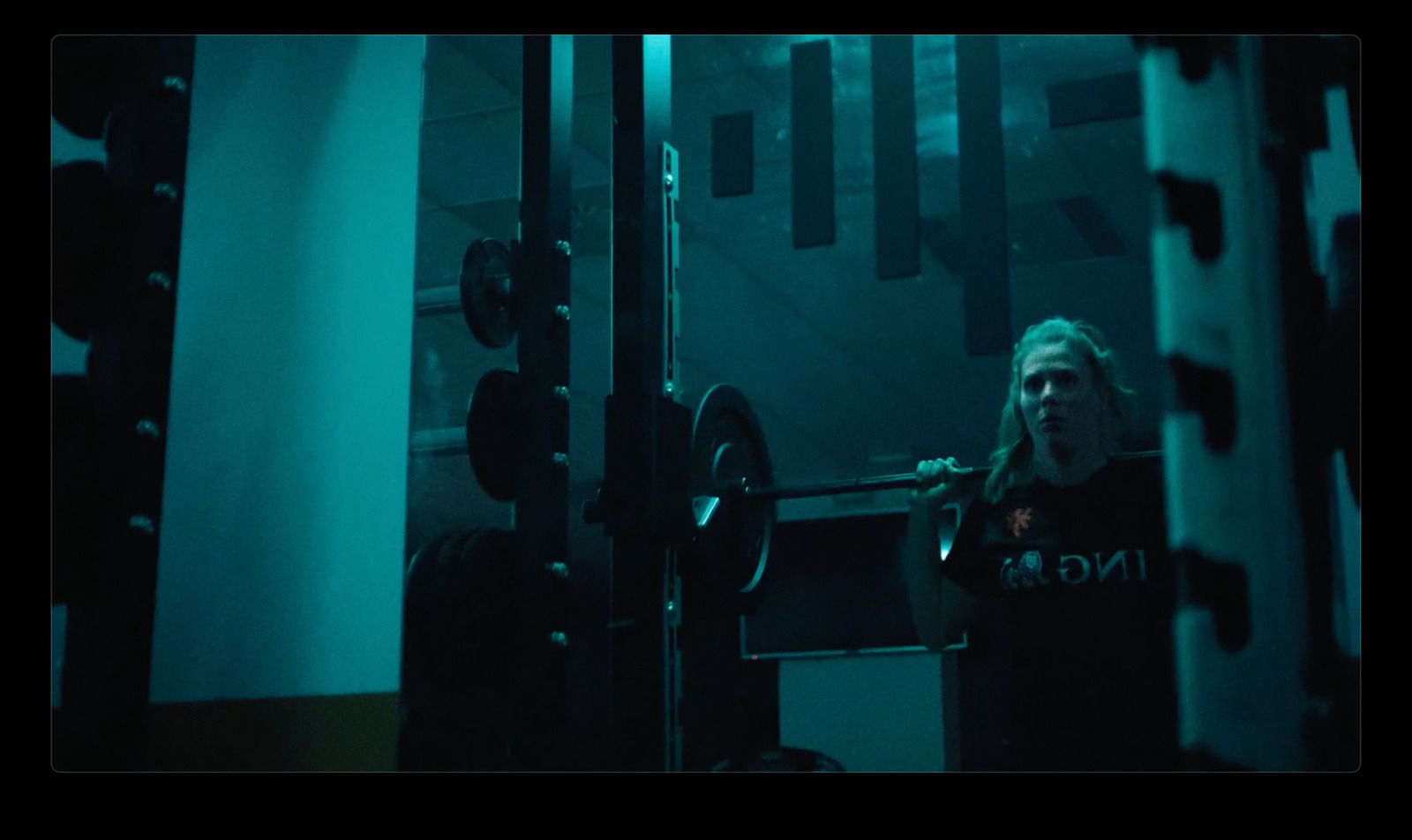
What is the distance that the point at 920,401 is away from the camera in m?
5.41

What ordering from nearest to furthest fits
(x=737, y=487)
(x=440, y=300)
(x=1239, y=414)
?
(x=1239, y=414) < (x=440, y=300) < (x=737, y=487)

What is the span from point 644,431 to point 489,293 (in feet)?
1.29

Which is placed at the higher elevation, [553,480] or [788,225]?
[788,225]

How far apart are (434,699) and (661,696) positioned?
34 cm

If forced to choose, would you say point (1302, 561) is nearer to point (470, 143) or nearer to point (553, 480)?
point (553, 480)

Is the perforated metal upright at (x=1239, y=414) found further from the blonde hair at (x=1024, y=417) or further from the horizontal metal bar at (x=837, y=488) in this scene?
the horizontal metal bar at (x=837, y=488)

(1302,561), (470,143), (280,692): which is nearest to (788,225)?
(470,143)

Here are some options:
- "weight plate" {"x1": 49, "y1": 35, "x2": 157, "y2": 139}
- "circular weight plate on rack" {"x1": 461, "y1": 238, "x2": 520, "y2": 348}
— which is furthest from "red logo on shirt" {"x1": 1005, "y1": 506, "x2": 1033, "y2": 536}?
"weight plate" {"x1": 49, "y1": 35, "x2": 157, "y2": 139}

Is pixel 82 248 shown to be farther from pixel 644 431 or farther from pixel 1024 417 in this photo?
pixel 1024 417

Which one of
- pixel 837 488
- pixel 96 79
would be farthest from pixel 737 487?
pixel 96 79

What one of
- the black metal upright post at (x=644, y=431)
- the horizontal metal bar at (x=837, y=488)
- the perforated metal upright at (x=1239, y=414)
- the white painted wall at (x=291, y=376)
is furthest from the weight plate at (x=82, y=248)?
the perforated metal upright at (x=1239, y=414)

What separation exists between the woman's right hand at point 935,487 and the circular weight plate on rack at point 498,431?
58 centimetres

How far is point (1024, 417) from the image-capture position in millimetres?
1713

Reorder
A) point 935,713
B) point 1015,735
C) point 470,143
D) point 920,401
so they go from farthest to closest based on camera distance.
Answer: point 920,401
point 470,143
point 935,713
point 1015,735
